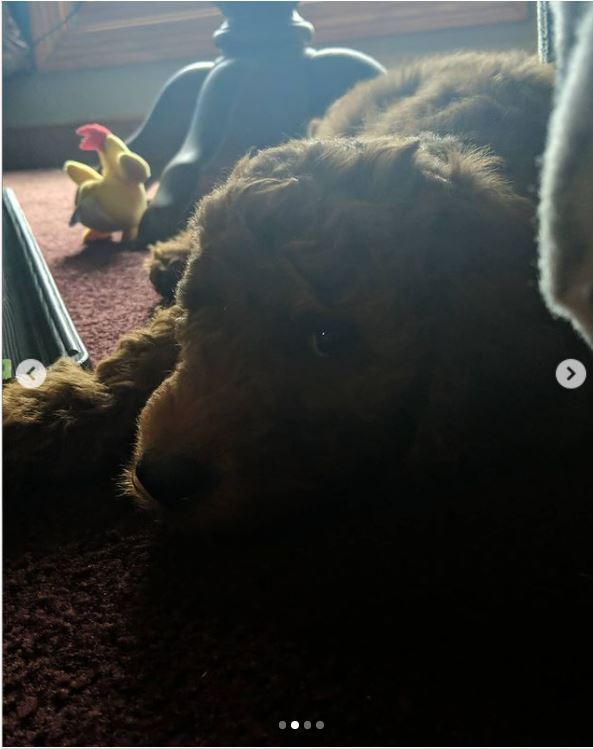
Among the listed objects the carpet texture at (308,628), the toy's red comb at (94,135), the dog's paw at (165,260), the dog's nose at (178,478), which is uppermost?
the toy's red comb at (94,135)

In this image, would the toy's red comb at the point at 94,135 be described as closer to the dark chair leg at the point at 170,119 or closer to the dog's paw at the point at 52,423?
the dark chair leg at the point at 170,119

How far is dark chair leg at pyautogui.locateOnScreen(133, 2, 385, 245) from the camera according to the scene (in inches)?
42.7

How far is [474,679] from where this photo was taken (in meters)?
0.46

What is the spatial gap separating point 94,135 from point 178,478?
922 millimetres

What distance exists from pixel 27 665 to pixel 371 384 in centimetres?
30

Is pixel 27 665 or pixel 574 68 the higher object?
pixel 574 68

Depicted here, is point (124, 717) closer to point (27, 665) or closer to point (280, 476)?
point (27, 665)

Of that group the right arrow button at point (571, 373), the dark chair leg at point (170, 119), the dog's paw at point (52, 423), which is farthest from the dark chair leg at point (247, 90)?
the right arrow button at point (571, 373)

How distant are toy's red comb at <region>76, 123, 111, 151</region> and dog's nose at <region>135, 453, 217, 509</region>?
2.92 feet

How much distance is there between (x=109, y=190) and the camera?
1243mm

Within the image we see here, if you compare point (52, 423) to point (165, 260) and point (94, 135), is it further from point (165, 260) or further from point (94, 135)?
point (94, 135)

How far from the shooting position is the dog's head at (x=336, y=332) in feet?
1.83

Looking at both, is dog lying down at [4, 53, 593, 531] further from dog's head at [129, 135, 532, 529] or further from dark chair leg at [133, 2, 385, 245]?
dark chair leg at [133, 2, 385, 245]

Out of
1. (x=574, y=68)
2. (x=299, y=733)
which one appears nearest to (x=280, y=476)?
(x=299, y=733)
